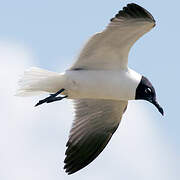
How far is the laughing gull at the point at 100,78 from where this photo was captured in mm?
9227

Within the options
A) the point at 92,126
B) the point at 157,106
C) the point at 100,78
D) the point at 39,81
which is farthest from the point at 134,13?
the point at 92,126

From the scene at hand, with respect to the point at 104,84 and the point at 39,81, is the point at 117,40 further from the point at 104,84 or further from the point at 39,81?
the point at 39,81

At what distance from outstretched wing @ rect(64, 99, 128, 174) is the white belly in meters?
0.62

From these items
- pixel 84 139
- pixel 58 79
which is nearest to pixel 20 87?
pixel 58 79

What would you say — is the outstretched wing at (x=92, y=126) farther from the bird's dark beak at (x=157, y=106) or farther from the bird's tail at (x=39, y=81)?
the bird's tail at (x=39, y=81)

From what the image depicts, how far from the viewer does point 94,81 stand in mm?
9766

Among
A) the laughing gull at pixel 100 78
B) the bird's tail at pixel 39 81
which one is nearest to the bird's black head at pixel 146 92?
the laughing gull at pixel 100 78

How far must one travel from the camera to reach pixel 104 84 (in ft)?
32.0

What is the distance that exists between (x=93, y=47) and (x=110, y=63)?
1.13ft

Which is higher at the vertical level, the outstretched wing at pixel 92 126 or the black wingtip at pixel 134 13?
the black wingtip at pixel 134 13

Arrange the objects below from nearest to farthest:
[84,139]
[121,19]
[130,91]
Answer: [121,19], [130,91], [84,139]

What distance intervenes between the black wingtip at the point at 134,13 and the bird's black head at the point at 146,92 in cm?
106

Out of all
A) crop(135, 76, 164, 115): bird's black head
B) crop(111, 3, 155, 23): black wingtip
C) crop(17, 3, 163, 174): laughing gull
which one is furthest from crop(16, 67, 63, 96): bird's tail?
crop(111, 3, 155, 23): black wingtip

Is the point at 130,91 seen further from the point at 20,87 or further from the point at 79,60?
the point at 20,87
